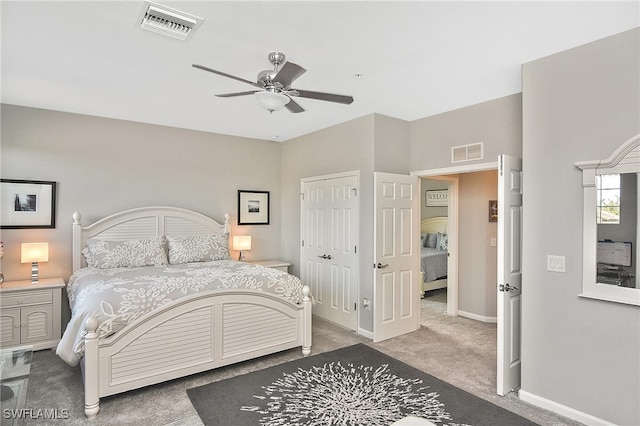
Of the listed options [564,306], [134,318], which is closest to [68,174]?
[134,318]

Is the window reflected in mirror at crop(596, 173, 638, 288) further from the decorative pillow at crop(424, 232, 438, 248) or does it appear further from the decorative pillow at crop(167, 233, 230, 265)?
the decorative pillow at crop(424, 232, 438, 248)

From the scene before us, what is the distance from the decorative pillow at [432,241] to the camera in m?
7.50

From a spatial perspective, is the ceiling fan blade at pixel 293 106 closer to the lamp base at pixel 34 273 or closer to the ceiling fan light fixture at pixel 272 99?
the ceiling fan light fixture at pixel 272 99

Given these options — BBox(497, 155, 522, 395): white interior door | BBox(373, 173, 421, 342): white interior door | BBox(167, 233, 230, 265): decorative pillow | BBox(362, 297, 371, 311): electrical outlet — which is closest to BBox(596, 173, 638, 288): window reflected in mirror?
BBox(497, 155, 522, 395): white interior door

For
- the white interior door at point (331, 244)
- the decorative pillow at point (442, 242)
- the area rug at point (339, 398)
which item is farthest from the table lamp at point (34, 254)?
the decorative pillow at point (442, 242)

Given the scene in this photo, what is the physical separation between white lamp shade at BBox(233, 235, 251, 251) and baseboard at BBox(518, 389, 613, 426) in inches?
155

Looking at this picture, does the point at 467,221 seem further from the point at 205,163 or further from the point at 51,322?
the point at 51,322

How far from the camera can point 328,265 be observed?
16.8 feet

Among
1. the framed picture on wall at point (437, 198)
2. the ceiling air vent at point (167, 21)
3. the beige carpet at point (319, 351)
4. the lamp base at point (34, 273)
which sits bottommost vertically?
the beige carpet at point (319, 351)

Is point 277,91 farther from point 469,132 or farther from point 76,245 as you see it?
point 76,245

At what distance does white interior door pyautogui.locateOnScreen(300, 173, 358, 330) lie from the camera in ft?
15.4

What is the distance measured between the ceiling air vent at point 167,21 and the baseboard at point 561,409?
374 centimetres

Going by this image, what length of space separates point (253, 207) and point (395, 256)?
102 inches

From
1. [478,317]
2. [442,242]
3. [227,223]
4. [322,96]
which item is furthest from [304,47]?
[442,242]
